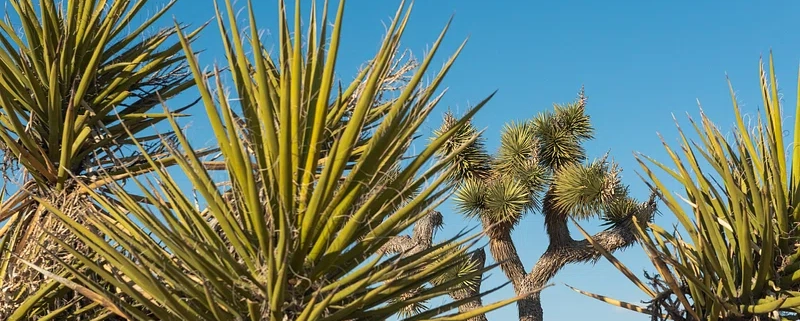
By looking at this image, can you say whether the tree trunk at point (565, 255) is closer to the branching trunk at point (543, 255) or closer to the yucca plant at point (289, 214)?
the branching trunk at point (543, 255)

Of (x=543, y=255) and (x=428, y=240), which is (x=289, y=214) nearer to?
(x=428, y=240)

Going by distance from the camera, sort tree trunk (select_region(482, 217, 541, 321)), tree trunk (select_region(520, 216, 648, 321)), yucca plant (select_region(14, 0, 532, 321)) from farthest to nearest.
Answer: tree trunk (select_region(482, 217, 541, 321)) < tree trunk (select_region(520, 216, 648, 321)) < yucca plant (select_region(14, 0, 532, 321))

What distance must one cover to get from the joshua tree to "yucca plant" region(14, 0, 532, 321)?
8.67 m

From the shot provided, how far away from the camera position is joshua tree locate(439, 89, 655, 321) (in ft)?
37.8

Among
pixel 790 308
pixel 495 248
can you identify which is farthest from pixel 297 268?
pixel 495 248

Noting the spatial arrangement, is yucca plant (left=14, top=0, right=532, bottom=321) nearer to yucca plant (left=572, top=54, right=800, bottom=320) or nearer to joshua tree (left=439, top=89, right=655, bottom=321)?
yucca plant (left=572, top=54, right=800, bottom=320)

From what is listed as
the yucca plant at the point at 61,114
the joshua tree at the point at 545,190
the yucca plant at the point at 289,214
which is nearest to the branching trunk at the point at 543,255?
the joshua tree at the point at 545,190

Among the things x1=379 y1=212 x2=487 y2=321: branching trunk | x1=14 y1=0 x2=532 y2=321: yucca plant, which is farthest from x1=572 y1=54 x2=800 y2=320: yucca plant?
x1=379 y1=212 x2=487 y2=321: branching trunk

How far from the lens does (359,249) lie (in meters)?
2.36

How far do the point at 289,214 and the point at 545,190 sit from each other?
33.1 ft

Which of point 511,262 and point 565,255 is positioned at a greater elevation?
point 565,255

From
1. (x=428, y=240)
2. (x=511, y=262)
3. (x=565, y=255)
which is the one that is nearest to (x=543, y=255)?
(x=565, y=255)

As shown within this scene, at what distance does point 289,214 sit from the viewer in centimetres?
231

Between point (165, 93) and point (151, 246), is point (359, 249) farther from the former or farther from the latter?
point (165, 93)
